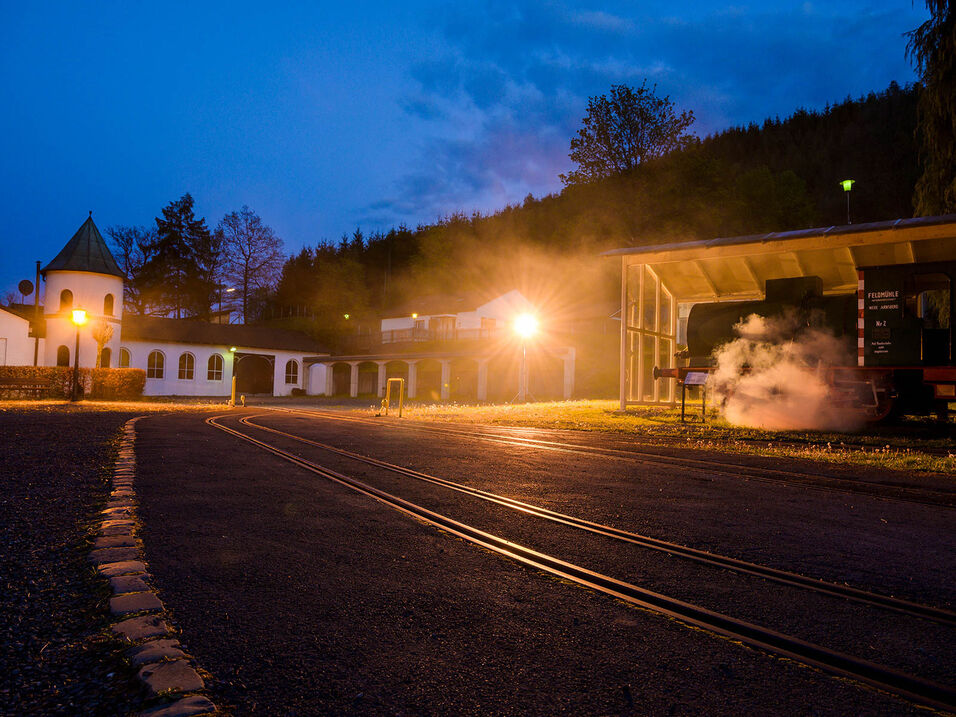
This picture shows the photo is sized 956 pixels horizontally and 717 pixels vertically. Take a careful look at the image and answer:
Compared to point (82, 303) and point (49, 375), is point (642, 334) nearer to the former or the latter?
point (49, 375)

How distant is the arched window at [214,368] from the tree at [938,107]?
41320mm

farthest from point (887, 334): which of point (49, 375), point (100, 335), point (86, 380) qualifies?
point (100, 335)

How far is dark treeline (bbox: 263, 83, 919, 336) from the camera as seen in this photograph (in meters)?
41.8

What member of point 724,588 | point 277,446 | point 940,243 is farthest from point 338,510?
point 940,243

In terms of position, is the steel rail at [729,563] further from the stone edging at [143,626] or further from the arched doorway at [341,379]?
the arched doorway at [341,379]

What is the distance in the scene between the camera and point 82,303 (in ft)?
120

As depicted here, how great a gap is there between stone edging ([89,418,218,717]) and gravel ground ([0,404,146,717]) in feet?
0.21

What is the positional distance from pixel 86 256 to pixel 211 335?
9.58 metres

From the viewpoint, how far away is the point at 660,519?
209 inches

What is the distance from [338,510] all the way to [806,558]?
3782 millimetres

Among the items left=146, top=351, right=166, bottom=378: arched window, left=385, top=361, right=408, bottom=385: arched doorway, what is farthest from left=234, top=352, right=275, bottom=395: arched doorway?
left=385, top=361, right=408, bottom=385: arched doorway

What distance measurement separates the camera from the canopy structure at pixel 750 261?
46.6ft

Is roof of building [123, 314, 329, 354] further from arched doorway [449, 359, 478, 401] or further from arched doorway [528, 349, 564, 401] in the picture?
arched doorway [528, 349, 564, 401]

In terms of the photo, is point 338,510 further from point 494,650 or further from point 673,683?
point 673,683
